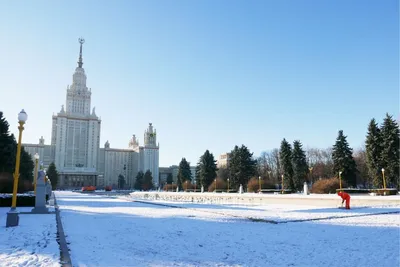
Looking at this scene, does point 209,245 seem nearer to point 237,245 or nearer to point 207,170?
point 237,245

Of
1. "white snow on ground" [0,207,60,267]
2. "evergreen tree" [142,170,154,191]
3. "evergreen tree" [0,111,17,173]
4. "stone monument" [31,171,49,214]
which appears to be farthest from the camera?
"evergreen tree" [142,170,154,191]

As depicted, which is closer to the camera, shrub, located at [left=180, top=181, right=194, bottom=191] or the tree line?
the tree line

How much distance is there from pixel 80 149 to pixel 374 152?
12922 cm

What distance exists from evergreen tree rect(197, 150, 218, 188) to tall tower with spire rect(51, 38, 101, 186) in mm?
88129

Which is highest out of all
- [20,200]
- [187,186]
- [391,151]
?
[391,151]

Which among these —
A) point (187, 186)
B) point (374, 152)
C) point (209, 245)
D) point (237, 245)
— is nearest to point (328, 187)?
point (374, 152)

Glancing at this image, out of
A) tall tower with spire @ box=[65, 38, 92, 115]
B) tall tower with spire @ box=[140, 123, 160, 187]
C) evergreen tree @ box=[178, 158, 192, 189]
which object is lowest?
evergreen tree @ box=[178, 158, 192, 189]

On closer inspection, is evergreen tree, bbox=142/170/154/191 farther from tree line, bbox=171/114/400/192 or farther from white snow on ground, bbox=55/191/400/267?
white snow on ground, bbox=55/191/400/267

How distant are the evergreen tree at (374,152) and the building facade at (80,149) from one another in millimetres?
123151

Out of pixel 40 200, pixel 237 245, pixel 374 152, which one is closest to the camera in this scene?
pixel 237 245

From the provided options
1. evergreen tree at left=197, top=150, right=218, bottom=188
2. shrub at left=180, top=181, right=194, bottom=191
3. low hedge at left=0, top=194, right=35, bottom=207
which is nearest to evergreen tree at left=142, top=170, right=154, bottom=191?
shrub at left=180, top=181, right=194, bottom=191

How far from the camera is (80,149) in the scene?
14938 cm

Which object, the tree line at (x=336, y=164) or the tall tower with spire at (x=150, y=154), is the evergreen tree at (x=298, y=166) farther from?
the tall tower with spire at (x=150, y=154)

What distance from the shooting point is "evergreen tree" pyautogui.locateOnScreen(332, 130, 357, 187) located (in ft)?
165
